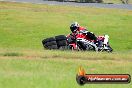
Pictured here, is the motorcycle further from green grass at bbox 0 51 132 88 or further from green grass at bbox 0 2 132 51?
green grass at bbox 0 2 132 51

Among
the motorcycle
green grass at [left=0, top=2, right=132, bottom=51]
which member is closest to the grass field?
green grass at [left=0, top=2, right=132, bottom=51]

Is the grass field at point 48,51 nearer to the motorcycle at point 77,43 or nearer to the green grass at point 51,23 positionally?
the green grass at point 51,23

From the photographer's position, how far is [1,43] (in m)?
41.1

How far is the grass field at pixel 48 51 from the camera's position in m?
12.6

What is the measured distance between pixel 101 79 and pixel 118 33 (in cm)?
3962

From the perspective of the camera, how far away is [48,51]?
23766 millimetres

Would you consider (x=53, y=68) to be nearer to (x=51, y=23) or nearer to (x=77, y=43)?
(x=77, y=43)

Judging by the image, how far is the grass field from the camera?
41.2 ft

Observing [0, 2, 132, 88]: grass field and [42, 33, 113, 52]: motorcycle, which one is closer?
[0, 2, 132, 88]: grass field

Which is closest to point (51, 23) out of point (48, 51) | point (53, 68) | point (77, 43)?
point (77, 43)

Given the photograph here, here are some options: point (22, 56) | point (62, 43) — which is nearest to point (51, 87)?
point (22, 56)

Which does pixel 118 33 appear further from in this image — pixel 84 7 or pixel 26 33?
pixel 84 7

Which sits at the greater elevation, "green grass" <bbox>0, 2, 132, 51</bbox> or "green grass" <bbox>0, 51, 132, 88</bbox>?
"green grass" <bbox>0, 51, 132, 88</bbox>

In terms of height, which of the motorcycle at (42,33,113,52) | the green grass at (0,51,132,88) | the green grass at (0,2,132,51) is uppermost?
the green grass at (0,51,132,88)
